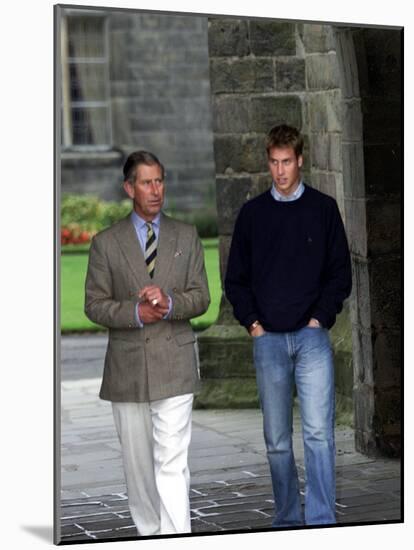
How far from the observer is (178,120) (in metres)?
17.3

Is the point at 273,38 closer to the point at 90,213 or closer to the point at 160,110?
the point at 90,213

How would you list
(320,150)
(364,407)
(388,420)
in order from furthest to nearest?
1. (388,420)
2. (364,407)
3. (320,150)

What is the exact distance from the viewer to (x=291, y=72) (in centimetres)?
1074

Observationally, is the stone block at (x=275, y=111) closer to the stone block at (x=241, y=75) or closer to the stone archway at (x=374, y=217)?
the stone block at (x=241, y=75)

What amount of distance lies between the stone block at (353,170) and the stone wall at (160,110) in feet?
2.74

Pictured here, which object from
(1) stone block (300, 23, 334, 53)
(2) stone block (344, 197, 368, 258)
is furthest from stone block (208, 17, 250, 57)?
(2) stone block (344, 197, 368, 258)

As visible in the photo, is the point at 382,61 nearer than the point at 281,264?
No

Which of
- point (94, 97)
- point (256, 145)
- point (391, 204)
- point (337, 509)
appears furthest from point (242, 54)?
point (94, 97)

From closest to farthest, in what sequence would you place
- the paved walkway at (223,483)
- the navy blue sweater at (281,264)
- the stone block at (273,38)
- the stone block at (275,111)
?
the navy blue sweater at (281,264), the paved walkway at (223,483), the stone block at (275,111), the stone block at (273,38)

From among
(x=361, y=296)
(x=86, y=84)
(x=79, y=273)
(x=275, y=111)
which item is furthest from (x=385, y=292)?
(x=86, y=84)

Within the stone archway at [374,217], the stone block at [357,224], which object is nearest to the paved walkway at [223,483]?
the stone archway at [374,217]

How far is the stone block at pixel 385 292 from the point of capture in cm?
1012

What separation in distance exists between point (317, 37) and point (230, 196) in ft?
7.30

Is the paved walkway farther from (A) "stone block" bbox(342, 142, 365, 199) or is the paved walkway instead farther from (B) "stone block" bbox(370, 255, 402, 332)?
(A) "stone block" bbox(342, 142, 365, 199)
